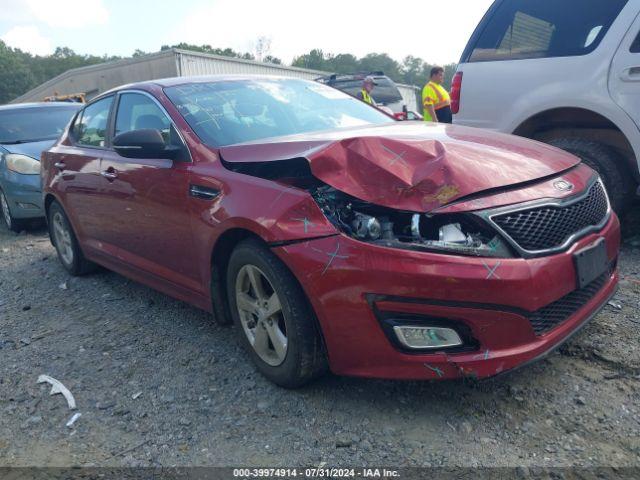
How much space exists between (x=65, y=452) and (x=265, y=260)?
48.9 inches

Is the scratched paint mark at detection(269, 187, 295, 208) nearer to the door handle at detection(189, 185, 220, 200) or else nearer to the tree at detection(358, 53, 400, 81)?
the door handle at detection(189, 185, 220, 200)

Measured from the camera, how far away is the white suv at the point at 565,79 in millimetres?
4039

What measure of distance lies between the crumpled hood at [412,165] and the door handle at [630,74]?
1.60 metres

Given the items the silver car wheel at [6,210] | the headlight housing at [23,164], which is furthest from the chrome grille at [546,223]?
the silver car wheel at [6,210]

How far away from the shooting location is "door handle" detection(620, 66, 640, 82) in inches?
155

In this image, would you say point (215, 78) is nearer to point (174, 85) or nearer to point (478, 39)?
point (174, 85)

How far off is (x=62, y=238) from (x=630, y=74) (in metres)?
4.90

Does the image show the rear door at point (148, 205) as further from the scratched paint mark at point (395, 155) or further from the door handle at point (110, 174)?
the scratched paint mark at point (395, 155)

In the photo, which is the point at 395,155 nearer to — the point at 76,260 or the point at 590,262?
the point at 590,262

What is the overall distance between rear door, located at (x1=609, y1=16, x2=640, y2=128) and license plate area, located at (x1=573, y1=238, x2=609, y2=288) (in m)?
1.82

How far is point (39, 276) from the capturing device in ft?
17.3

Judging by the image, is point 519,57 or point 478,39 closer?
point 519,57

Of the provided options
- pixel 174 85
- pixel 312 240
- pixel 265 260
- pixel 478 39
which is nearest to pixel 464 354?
pixel 312 240

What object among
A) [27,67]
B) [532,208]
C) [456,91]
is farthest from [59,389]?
[27,67]
